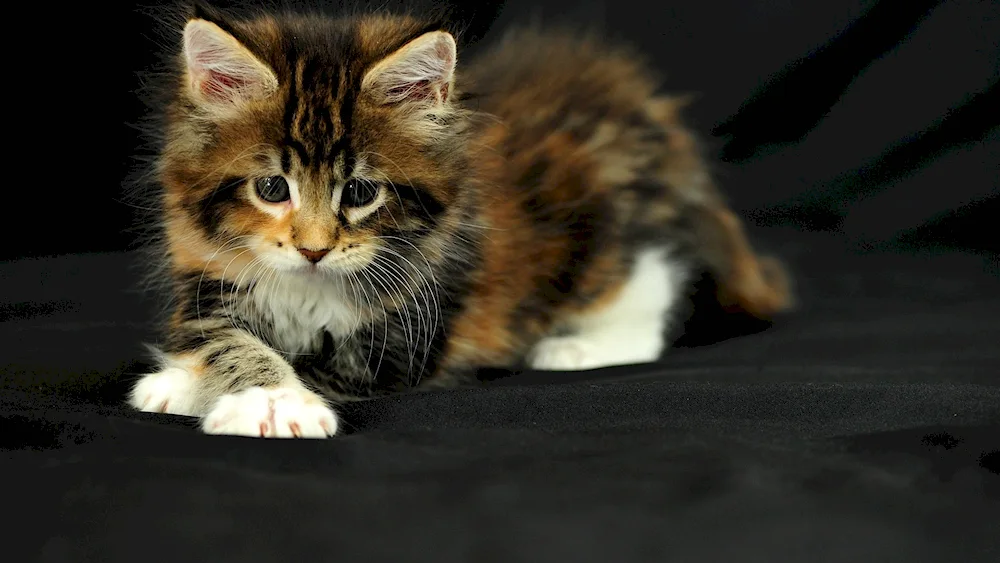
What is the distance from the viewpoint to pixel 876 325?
1.95m

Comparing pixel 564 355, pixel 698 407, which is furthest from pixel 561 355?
pixel 698 407

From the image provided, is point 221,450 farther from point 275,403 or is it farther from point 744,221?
point 744,221

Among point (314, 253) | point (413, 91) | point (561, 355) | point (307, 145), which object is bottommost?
point (561, 355)

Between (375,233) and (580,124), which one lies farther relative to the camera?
(580,124)

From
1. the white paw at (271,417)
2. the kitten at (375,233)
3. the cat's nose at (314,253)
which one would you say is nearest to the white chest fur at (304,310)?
the kitten at (375,233)

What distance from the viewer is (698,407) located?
1410 millimetres

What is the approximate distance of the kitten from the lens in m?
1.43

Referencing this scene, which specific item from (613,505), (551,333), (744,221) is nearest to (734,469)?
(613,505)

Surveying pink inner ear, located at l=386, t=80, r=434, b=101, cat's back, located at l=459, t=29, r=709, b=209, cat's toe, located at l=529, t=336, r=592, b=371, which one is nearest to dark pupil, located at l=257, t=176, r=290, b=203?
pink inner ear, located at l=386, t=80, r=434, b=101

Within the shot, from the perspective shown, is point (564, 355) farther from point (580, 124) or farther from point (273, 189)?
point (273, 189)

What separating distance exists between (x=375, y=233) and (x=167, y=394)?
1.31 ft

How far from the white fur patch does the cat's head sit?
1.36 feet

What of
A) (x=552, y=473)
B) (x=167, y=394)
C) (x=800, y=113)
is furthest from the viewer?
(x=800, y=113)

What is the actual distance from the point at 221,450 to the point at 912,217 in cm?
199
